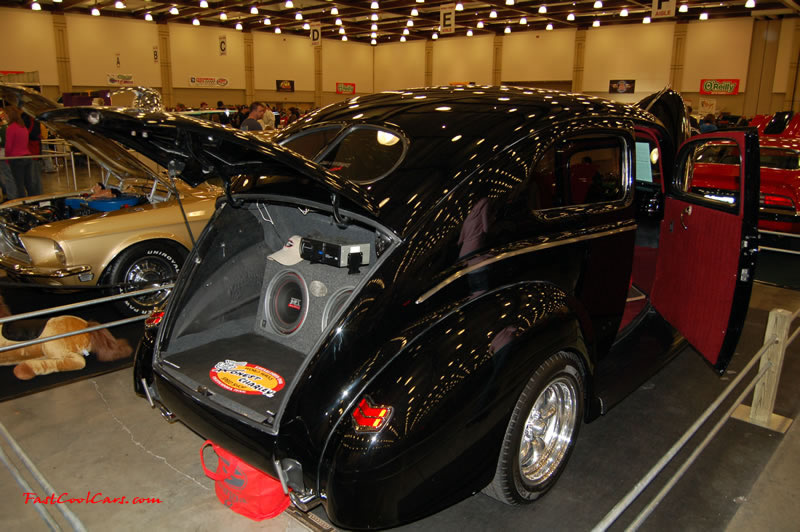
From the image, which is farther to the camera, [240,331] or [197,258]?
[240,331]

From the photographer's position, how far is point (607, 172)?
3.51m

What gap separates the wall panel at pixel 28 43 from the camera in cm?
2353

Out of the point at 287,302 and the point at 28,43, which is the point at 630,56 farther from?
the point at 287,302

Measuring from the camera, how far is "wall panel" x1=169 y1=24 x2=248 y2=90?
28.8 metres

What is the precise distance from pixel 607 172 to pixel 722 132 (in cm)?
76

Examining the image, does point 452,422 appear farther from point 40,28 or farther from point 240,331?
point 40,28

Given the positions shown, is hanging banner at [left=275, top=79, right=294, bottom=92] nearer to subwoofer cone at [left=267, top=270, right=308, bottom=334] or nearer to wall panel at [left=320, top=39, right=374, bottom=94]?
wall panel at [left=320, top=39, right=374, bottom=94]

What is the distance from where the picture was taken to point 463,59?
33.0 meters

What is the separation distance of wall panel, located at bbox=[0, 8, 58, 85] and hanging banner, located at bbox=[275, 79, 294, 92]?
1117 centimetres

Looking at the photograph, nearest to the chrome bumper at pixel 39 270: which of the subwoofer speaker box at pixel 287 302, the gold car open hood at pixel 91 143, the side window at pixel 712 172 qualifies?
the gold car open hood at pixel 91 143

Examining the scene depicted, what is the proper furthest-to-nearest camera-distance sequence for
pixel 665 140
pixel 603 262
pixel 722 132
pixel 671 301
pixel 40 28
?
pixel 40 28 → pixel 665 140 → pixel 671 301 → pixel 722 132 → pixel 603 262

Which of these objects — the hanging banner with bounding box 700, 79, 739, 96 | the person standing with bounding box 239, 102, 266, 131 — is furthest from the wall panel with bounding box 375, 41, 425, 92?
the person standing with bounding box 239, 102, 266, 131

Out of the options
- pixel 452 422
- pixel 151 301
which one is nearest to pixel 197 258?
pixel 452 422

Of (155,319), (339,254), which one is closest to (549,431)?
(339,254)
